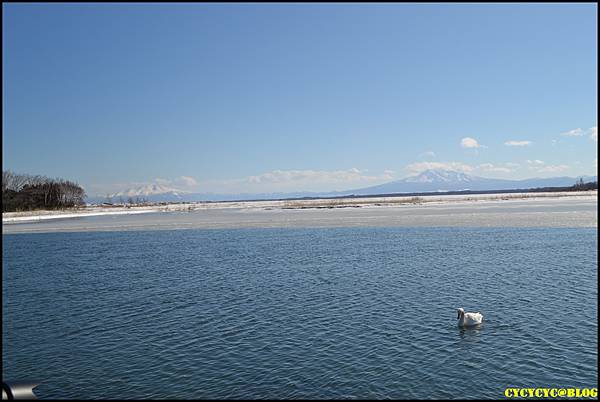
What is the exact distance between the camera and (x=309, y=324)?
45.2 feet

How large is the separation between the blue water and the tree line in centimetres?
8205

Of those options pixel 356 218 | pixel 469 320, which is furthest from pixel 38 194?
pixel 469 320

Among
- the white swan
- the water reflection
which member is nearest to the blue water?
the water reflection

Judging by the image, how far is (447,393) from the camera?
9.11 metres

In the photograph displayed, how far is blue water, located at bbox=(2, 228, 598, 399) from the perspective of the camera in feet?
Result: 32.7

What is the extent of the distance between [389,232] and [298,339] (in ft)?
92.3

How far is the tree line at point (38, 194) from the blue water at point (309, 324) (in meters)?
82.0

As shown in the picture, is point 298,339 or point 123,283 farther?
point 123,283

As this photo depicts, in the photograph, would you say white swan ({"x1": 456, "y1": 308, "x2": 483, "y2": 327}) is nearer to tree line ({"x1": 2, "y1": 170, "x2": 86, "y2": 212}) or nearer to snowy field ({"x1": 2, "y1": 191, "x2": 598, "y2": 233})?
snowy field ({"x1": 2, "y1": 191, "x2": 598, "y2": 233})

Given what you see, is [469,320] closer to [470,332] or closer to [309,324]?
[470,332]

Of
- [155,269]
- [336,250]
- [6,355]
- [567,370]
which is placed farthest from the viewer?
[336,250]

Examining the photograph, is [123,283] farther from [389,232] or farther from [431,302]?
[389,232]

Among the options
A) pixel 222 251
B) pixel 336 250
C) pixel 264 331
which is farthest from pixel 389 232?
pixel 264 331

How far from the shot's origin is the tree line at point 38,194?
96812 mm
